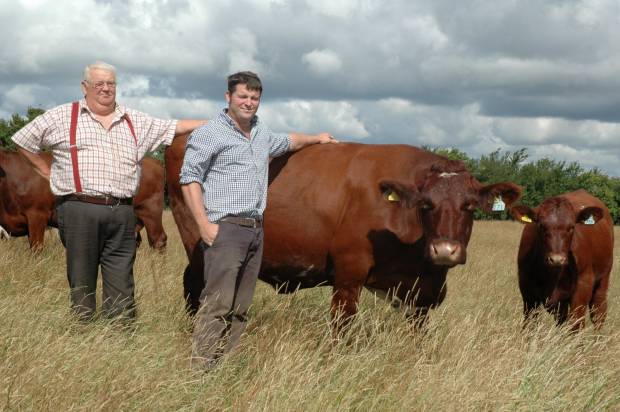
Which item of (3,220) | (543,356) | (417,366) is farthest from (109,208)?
(3,220)

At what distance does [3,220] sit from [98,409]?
10.2 meters

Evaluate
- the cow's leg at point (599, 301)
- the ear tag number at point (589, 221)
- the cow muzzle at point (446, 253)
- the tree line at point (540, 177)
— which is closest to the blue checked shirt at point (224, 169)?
the cow muzzle at point (446, 253)

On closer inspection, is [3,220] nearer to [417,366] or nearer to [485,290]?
[485,290]

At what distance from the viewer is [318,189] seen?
6422mm

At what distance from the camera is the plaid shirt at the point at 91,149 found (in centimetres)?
533

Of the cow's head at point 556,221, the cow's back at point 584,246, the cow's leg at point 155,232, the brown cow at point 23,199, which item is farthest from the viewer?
the cow's leg at point 155,232

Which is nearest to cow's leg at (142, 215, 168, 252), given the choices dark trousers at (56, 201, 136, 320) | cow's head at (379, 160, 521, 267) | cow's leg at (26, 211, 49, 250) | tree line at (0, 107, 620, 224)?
cow's leg at (26, 211, 49, 250)

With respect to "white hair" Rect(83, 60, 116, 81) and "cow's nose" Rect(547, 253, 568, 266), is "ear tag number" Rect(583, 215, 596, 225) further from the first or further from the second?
"white hair" Rect(83, 60, 116, 81)

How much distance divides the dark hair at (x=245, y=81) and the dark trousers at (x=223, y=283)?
96 cm

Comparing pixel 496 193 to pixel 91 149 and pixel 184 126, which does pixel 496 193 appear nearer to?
pixel 184 126

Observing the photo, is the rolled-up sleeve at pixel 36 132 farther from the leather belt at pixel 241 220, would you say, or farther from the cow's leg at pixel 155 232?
the cow's leg at pixel 155 232

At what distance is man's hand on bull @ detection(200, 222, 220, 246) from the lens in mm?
4891

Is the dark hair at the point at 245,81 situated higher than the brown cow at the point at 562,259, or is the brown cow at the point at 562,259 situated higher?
the dark hair at the point at 245,81

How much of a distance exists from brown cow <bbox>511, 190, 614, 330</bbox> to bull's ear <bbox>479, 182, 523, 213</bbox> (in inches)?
70.6
